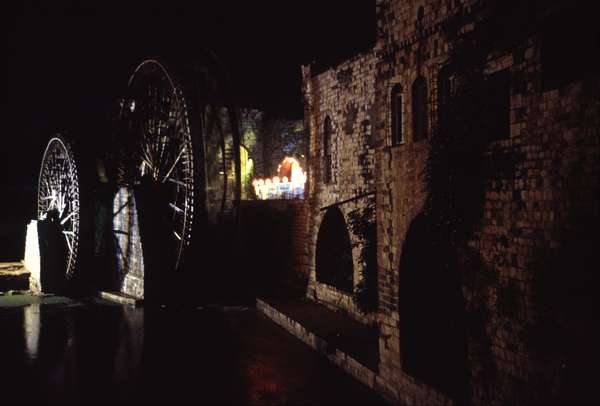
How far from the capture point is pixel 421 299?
7.94 metres

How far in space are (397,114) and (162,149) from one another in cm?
1122

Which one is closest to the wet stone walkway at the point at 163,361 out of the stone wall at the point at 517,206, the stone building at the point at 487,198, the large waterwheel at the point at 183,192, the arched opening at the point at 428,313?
the arched opening at the point at 428,313

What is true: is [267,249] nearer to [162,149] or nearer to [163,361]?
[162,149]

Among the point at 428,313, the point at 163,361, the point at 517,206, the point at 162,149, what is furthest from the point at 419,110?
the point at 162,149

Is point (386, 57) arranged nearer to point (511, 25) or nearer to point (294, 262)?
point (511, 25)

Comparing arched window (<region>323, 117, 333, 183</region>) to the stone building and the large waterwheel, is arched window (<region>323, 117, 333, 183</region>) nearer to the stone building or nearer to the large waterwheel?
the large waterwheel

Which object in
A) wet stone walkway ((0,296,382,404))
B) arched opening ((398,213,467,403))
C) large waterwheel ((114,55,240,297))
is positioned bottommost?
wet stone walkway ((0,296,382,404))

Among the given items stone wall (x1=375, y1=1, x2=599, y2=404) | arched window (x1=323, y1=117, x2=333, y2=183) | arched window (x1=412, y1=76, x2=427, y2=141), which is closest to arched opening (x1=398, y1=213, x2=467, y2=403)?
stone wall (x1=375, y1=1, x2=599, y2=404)

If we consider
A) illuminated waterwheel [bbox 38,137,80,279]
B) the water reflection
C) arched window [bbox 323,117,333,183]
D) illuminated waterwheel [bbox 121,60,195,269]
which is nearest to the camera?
the water reflection

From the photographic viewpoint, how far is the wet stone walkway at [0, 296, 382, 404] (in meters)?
8.58

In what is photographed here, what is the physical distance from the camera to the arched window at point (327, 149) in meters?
13.7

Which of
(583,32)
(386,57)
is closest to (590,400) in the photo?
(583,32)

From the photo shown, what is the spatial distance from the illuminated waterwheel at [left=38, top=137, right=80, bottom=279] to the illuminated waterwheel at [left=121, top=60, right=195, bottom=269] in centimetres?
184

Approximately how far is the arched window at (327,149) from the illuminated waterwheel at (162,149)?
3506 mm
